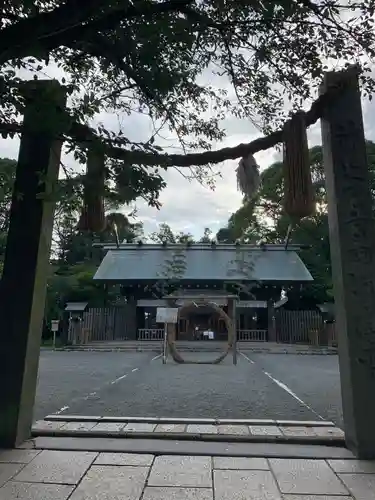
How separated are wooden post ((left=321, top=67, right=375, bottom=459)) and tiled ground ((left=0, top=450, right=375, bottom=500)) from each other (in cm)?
28

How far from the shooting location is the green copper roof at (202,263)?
15484 millimetres

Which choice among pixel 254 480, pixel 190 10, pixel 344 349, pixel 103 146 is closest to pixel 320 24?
pixel 190 10

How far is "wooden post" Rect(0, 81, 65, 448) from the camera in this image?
2645 millimetres

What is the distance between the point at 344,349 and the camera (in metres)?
2.65

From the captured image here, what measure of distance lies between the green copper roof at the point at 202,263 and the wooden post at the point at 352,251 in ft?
40.9

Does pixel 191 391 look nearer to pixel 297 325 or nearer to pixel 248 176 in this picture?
pixel 248 176

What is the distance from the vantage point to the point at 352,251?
2654 millimetres

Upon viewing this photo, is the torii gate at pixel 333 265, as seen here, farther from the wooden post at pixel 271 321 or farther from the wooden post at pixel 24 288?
the wooden post at pixel 271 321

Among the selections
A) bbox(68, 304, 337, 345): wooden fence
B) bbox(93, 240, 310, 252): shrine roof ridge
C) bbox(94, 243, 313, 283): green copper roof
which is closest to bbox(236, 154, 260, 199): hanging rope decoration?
bbox(94, 243, 313, 283): green copper roof

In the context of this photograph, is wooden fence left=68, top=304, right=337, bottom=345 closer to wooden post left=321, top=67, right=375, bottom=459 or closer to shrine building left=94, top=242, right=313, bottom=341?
shrine building left=94, top=242, right=313, bottom=341

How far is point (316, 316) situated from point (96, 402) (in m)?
12.0

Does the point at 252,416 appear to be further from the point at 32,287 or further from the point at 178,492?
the point at 32,287

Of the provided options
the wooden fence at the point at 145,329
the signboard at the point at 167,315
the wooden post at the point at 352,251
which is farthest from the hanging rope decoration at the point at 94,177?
the wooden fence at the point at 145,329

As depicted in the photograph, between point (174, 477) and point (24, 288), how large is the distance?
143 centimetres
